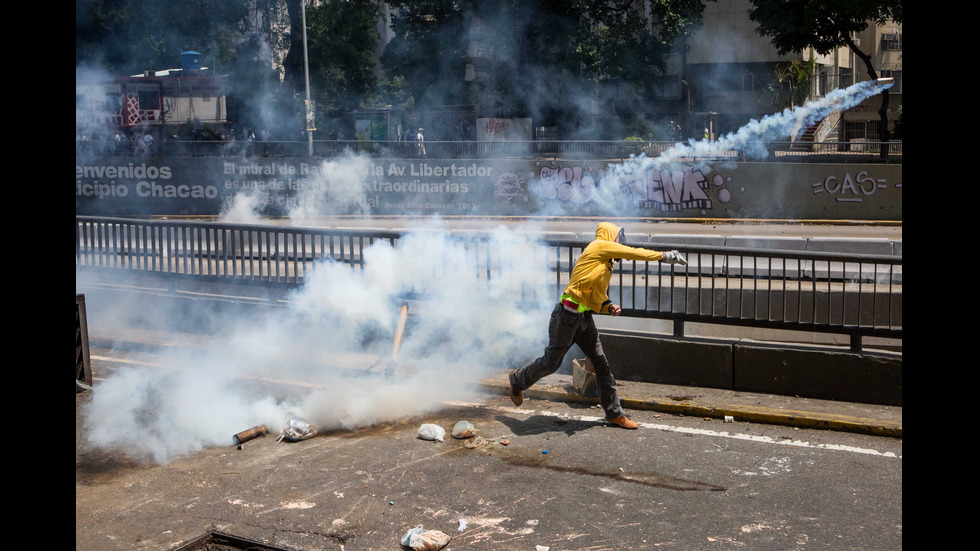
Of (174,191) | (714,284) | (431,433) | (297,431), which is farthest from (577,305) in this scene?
(174,191)

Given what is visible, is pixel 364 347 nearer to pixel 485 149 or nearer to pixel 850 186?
pixel 485 149

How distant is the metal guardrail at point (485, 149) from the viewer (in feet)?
73.5

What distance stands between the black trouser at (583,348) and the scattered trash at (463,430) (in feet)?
2.44

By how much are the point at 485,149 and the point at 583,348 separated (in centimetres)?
1809

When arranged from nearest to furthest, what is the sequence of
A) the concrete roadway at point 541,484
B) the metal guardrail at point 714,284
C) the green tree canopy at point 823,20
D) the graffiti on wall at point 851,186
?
the concrete roadway at point 541,484 < the metal guardrail at point 714,284 < the graffiti on wall at point 851,186 < the green tree canopy at point 823,20

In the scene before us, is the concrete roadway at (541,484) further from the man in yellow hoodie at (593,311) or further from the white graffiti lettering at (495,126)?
the white graffiti lettering at (495,126)

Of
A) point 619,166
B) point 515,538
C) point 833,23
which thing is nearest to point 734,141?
point 619,166

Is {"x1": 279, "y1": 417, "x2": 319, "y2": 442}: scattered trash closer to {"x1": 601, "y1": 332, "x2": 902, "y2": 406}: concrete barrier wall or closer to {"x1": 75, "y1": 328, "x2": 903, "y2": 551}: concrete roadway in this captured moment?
{"x1": 75, "y1": 328, "x2": 903, "y2": 551}: concrete roadway

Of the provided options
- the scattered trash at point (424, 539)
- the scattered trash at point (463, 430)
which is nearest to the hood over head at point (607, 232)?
the scattered trash at point (463, 430)

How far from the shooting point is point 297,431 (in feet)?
20.9

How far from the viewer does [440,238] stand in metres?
9.09

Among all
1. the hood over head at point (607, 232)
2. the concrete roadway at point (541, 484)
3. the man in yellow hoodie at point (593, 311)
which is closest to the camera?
the concrete roadway at point (541, 484)
